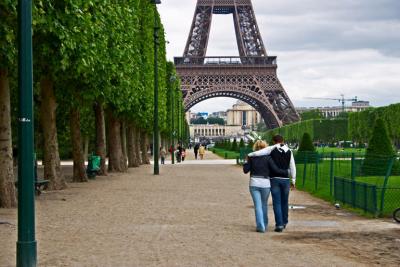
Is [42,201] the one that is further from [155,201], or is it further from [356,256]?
[356,256]

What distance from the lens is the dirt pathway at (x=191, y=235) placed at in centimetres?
1060

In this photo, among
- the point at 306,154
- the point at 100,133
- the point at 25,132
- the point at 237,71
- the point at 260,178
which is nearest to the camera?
the point at 25,132

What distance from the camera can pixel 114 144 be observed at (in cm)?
3897

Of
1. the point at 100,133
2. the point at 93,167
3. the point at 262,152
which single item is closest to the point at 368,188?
the point at 262,152

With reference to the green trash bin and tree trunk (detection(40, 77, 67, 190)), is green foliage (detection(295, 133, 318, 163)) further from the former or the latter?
tree trunk (detection(40, 77, 67, 190))

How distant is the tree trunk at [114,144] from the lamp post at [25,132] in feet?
93.2

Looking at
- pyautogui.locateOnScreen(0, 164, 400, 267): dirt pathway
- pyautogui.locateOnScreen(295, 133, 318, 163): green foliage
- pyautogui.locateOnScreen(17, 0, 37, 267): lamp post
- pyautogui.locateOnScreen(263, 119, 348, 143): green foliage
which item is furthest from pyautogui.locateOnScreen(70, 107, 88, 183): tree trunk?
pyautogui.locateOnScreen(263, 119, 348, 143): green foliage

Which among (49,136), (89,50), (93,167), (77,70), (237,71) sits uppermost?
(237,71)

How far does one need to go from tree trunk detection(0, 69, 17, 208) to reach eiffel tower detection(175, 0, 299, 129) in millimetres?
94794

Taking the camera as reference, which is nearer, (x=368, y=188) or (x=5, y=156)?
(x=368, y=188)

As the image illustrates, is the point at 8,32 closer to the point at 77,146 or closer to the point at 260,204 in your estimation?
the point at 260,204

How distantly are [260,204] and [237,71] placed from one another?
343 ft

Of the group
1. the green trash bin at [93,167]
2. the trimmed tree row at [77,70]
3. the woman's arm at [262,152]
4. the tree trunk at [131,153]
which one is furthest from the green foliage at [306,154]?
the woman's arm at [262,152]

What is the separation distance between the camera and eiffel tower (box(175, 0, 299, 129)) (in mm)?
115000
